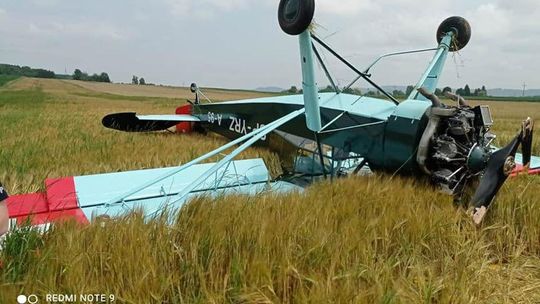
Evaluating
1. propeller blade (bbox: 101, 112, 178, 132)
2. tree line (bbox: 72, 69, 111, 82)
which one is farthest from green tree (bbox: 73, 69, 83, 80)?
propeller blade (bbox: 101, 112, 178, 132)

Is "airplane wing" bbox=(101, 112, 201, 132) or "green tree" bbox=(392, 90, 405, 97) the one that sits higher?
"green tree" bbox=(392, 90, 405, 97)

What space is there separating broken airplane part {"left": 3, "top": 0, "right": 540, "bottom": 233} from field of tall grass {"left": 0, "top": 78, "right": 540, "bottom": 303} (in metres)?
0.39

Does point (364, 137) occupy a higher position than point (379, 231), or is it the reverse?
point (364, 137)

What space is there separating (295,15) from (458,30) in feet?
10.6

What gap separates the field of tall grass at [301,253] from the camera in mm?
2107

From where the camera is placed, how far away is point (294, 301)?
2.15m

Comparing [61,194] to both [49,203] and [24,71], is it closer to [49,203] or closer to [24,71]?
[49,203]

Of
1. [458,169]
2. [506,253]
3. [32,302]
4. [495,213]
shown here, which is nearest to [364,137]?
[458,169]

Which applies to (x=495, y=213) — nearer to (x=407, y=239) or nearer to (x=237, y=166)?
(x=407, y=239)

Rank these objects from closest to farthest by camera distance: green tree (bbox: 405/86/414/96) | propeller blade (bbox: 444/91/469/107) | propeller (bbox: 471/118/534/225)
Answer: propeller (bbox: 471/118/534/225)
propeller blade (bbox: 444/91/469/107)
green tree (bbox: 405/86/414/96)

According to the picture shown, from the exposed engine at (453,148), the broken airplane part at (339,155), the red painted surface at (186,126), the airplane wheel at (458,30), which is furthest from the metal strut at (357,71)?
the red painted surface at (186,126)

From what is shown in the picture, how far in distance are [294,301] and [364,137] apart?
2857 millimetres

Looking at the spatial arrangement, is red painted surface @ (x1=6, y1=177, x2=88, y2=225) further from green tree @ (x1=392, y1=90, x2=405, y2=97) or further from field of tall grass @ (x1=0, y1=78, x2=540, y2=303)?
green tree @ (x1=392, y1=90, x2=405, y2=97)

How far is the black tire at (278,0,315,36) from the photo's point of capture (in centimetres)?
382
